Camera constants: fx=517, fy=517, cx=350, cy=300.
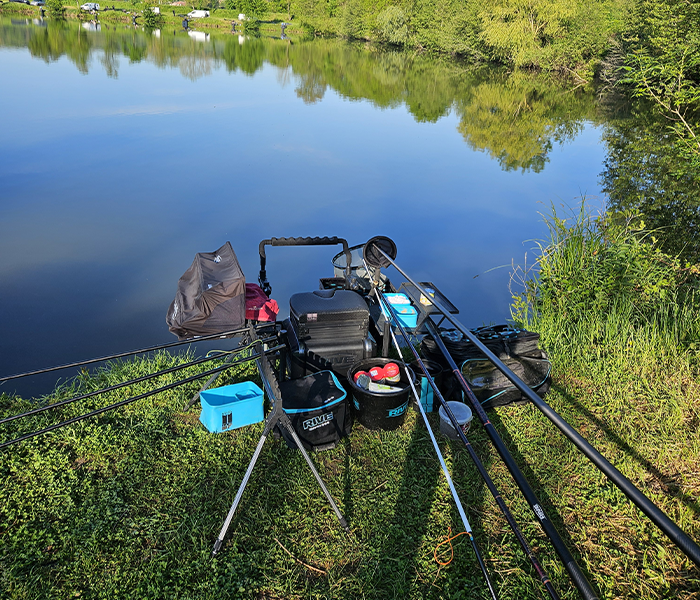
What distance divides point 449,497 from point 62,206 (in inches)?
278

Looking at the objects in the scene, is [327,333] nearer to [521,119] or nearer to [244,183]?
[244,183]

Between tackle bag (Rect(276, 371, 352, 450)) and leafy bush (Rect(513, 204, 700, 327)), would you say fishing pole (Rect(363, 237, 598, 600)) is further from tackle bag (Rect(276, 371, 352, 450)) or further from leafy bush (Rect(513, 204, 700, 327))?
leafy bush (Rect(513, 204, 700, 327))

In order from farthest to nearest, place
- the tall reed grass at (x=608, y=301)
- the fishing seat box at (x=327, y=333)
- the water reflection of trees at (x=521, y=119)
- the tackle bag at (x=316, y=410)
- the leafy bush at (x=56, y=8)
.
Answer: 1. the leafy bush at (x=56, y=8)
2. the water reflection of trees at (x=521, y=119)
3. the tall reed grass at (x=608, y=301)
4. the fishing seat box at (x=327, y=333)
5. the tackle bag at (x=316, y=410)

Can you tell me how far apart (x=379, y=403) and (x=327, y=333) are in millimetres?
539

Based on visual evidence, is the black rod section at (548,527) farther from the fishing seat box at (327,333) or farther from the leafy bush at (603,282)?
the leafy bush at (603,282)

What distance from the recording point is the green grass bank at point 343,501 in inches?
86.6

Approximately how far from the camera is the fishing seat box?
3.13 metres

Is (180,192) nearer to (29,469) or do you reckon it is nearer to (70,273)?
(70,273)

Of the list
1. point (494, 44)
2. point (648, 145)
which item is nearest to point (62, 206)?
point (648, 145)

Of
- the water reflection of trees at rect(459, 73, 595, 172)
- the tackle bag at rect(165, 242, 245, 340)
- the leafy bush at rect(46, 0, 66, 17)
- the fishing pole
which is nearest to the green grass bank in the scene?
the tackle bag at rect(165, 242, 245, 340)

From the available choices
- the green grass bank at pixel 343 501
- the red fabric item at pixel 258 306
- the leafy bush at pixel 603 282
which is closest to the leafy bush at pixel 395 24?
the leafy bush at pixel 603 282

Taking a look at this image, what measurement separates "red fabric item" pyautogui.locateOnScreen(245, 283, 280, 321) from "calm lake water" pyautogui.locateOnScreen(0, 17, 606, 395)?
3.59 feet

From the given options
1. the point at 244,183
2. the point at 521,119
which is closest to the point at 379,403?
the point at 244,183

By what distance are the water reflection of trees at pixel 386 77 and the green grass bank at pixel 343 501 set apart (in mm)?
8807
